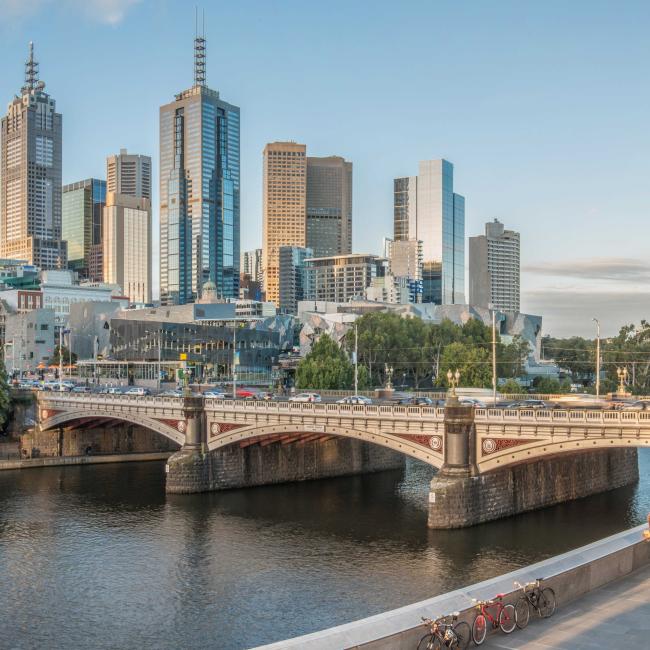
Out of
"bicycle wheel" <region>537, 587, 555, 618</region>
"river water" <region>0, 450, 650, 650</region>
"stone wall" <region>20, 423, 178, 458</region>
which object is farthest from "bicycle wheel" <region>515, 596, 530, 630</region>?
"stone wall" <region>20, 423, 178, 458</region>

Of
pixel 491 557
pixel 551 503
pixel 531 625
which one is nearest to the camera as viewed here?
pixel 531 625

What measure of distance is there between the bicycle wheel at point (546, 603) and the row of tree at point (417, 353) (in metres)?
106

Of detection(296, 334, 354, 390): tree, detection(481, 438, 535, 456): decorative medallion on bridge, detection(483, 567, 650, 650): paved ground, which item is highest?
detection(296, 334, 354, 390): tree

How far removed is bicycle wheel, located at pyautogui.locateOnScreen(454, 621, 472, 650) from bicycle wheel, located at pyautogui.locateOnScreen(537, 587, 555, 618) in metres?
3.31

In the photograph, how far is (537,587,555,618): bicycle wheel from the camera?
29109 mm

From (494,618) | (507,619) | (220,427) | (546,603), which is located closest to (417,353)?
(220,427)

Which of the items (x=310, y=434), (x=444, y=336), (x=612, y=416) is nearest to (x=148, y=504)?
(x=310, y=434)

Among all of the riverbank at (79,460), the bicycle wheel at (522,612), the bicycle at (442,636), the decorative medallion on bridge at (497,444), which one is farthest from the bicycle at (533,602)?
the riverbank at (79,460)

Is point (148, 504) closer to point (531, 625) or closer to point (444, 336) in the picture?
point (531, 625)

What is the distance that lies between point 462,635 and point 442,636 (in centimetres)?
108

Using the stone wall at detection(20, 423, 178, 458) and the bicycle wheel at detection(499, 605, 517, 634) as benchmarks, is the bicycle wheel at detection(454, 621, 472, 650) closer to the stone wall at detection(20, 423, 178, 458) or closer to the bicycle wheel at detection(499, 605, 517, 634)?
the bicycle wheel at detection(499, 605, 517, 634)

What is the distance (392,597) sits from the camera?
157 ft

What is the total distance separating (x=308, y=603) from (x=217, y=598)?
5143 mm

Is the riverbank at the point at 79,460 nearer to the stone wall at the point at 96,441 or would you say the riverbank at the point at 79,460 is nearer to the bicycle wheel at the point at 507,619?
the stone wall at the point at 96,441
